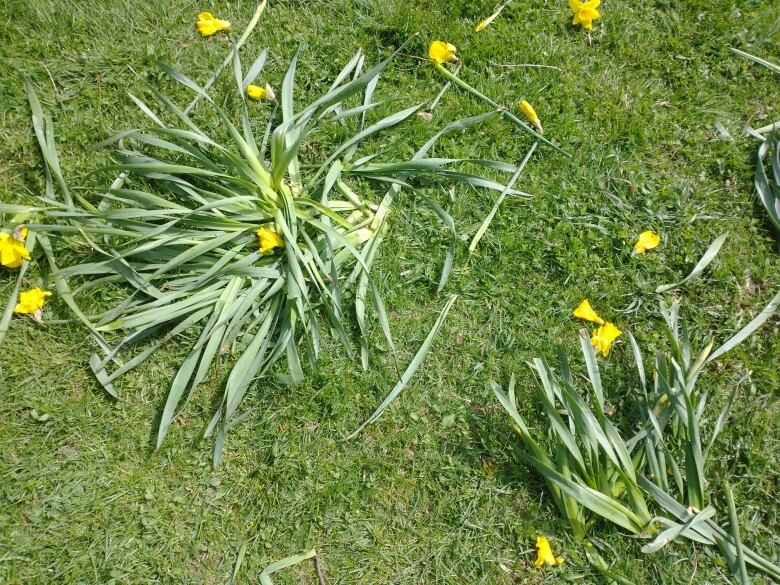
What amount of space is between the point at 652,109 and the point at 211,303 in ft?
7.46

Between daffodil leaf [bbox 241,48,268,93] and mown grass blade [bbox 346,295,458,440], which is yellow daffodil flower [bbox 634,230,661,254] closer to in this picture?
mown grass blade [bbox 346,295,458,440]

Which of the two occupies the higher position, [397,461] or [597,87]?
[597,87]

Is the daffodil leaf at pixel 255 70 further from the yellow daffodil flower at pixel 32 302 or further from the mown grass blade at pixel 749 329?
the mown grass blade at pixel 749 329

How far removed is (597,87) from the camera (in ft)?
9.27

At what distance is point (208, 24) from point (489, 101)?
140 cm

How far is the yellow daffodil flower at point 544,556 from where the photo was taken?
2.26 metres

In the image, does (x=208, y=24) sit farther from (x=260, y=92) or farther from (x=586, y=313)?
(x=586, y=313)

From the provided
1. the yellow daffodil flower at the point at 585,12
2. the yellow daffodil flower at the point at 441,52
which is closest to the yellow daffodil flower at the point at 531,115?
the yellow daffodil flower at the point at 441,52

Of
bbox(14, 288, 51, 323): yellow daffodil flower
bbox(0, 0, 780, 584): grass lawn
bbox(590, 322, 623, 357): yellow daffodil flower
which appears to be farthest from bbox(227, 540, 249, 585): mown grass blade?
bbox(590, 322, 623, 357): yellow daffodil flower

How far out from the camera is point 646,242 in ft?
8.58

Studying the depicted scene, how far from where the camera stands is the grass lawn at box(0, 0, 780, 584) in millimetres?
2342

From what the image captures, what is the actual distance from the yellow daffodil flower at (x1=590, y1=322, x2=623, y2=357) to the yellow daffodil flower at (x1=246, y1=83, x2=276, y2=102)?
1.78 metres

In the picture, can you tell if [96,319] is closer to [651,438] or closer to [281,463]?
[281,463]

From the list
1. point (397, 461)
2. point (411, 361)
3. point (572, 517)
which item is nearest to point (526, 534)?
point (572, 517)
